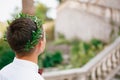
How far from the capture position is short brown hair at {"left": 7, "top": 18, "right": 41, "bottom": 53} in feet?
7.78

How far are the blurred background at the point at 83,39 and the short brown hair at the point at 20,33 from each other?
173cm

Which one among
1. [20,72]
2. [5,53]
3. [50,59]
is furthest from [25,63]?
[50,59]

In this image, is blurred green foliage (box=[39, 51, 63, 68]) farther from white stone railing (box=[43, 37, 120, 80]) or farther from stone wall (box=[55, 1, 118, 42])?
white stone railing (box=[43, 37, 120, 80])

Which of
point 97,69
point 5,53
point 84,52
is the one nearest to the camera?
point 5,53

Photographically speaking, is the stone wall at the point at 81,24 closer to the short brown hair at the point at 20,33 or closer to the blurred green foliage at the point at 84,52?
the blurred green foliage at the point at 84,52

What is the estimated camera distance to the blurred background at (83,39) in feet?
25.8

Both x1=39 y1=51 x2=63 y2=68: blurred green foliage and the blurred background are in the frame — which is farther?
x1=39 y1=51 x2=63 y2=68: blurred green foliage

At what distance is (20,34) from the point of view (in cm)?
237

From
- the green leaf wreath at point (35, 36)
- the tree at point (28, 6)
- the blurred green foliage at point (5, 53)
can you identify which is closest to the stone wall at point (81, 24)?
the blurred green foliage at point (5, 53)

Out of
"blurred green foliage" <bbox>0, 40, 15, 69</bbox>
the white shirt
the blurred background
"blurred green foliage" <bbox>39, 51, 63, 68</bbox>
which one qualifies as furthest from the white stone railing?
the white shirt

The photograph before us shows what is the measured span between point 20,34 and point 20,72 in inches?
9.0

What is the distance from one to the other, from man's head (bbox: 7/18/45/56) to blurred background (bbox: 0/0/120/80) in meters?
1.73

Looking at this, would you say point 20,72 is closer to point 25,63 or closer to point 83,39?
point 25,63

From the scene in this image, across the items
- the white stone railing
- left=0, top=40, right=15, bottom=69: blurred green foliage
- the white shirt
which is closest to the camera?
the white shirt
